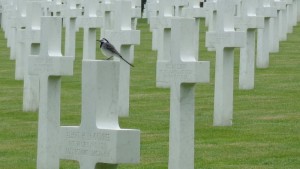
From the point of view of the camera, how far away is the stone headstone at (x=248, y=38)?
18.2 m

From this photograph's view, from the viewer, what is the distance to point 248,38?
19188mm

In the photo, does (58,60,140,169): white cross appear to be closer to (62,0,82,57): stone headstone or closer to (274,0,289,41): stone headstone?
(62,0,82,57): stone headstone

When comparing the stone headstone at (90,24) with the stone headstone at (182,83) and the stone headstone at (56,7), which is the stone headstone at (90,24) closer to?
the stone headstone at (56,7)

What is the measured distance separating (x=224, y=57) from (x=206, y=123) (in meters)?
0.84

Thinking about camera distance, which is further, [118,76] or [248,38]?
[248,38]

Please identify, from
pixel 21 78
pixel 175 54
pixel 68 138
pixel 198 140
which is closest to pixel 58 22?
pixel 175 54

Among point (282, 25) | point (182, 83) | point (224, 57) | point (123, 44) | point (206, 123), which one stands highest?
point (282, 25)

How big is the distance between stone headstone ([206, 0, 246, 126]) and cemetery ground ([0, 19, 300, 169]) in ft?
0.78

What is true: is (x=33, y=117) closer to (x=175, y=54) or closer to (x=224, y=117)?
(x=224, y=117)

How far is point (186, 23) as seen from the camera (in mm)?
10578

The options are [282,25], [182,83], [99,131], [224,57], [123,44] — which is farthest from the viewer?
[282,25]

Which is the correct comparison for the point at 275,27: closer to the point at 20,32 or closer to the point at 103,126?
the point at 20,32

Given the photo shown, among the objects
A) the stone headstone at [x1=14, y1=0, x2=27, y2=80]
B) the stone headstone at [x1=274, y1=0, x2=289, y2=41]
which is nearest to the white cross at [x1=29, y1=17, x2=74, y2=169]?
the stone headstone at [x1=14, y1=0, x2=27, y2=80]

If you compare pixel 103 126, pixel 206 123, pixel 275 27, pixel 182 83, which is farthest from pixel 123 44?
pixel 275 27
